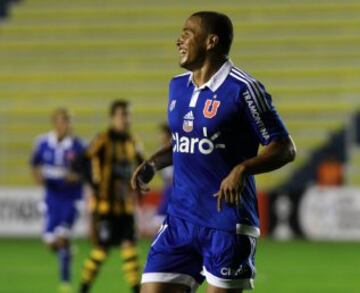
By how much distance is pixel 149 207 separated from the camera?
20469 mm

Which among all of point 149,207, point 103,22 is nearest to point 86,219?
point 149,207

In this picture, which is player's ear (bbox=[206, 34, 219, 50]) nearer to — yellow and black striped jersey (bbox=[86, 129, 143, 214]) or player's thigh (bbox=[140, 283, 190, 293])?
player's thigh (bbox=[140, 283, 190, 293])

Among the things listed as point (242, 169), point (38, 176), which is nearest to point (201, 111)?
point (242, 169)

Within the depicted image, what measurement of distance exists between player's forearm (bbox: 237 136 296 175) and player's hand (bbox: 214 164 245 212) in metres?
0.02

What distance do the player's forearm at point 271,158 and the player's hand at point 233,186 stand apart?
23 millimetres

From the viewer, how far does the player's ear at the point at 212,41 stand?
5773 millimetres

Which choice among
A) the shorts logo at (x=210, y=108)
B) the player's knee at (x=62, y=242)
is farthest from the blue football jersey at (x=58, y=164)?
the shorts logo at (x=210, y=108)

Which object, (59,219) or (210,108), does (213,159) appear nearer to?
(210,108)

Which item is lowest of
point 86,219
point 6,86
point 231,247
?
point 86,219

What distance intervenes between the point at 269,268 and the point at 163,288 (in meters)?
9.11

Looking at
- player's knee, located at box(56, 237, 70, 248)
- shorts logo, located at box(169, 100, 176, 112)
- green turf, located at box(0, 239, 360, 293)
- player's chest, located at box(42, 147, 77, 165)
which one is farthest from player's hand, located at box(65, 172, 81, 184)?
shorts logo, located at box(169, 100, 176, 112)

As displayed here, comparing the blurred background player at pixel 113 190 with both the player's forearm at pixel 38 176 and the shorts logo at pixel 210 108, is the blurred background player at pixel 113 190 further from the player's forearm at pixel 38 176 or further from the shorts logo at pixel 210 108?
the shorts logo at pixel 210 108

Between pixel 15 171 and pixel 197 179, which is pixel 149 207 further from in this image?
pixel 197 179

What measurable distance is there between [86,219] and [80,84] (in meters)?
4.67
